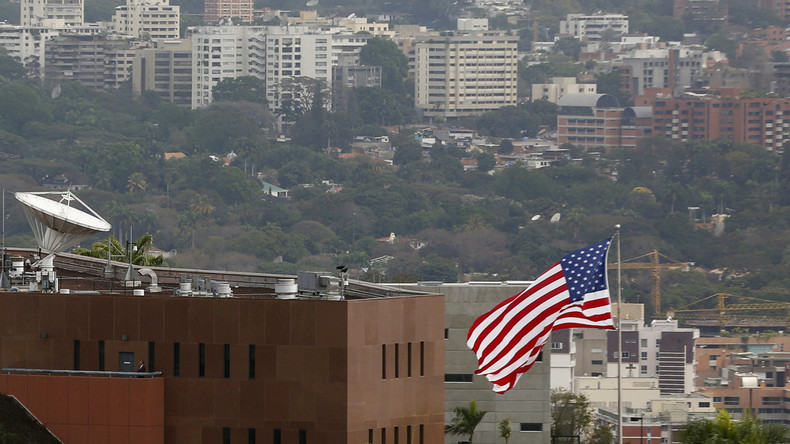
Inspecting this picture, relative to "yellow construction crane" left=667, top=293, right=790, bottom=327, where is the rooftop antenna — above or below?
above

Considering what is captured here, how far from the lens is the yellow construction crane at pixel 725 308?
169 meters

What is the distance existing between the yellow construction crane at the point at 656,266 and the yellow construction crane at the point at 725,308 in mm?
2344

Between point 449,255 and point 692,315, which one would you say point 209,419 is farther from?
point 449,255

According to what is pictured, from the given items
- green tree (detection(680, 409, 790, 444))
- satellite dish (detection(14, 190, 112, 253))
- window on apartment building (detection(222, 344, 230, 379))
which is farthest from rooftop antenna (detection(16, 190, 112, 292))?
green tree (detection(680, 409, 790, 444))

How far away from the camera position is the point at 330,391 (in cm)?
3497

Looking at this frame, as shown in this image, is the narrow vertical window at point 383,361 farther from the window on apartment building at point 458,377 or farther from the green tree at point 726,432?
the window on apartment building at point 458,377

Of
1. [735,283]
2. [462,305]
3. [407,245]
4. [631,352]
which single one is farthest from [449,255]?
[462,305]

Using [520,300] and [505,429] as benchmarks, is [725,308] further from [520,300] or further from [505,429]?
[520,300]

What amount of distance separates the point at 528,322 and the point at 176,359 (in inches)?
321

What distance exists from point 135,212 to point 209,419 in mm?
162177

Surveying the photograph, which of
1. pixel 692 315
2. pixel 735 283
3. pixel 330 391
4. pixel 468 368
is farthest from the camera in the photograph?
pixel 735 283

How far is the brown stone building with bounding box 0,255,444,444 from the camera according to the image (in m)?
35.0

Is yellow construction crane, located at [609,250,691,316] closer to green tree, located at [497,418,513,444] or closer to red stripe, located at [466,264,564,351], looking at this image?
green tree, located at [497,418,513,444]

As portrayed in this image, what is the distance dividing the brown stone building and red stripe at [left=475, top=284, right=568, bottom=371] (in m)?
4.72
